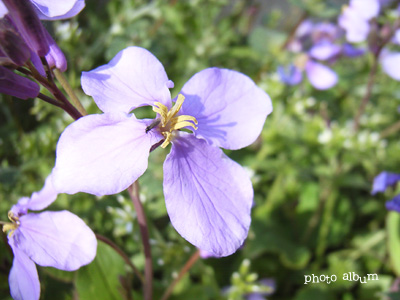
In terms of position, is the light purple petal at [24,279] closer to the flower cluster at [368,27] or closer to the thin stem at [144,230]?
the thin stem at [144,230]

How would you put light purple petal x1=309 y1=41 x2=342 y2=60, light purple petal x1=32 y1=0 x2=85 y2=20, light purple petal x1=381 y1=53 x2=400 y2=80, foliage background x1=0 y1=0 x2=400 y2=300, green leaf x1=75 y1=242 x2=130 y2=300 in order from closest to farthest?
light purple petal x1=32 y1=0 x2=85 y2=20, green leaf x1=75 y1=242 x2=130 y2=300, foliage background x1=0 y1=0 x2=400 y2=300, light purple petal x1=381 y1=53 x2=400 y2=80, light purple petal x1=309 y1=41 x2=342 y2=60

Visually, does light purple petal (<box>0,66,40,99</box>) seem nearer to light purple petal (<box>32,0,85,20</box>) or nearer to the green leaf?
light purple petal (<box>32,0,85,20</box>)

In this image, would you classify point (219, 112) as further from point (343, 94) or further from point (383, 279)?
point (343, 94)

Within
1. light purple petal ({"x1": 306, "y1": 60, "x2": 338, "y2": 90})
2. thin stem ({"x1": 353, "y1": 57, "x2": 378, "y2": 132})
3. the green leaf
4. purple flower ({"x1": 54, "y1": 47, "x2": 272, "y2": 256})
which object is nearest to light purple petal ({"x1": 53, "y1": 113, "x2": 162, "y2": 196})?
purple flower ({"x1": 54, "y1": 47, "x2": 272, "y2": 256})

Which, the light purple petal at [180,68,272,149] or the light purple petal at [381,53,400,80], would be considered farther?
the light purple petal at [381,53,400,80]

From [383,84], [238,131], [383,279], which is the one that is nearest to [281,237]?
[383,279]

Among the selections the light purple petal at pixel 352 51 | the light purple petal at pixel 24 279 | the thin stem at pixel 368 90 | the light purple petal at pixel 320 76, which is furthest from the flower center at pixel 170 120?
the light purple petal at pixel 352 51

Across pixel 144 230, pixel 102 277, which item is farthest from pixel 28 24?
pixel 102 277
